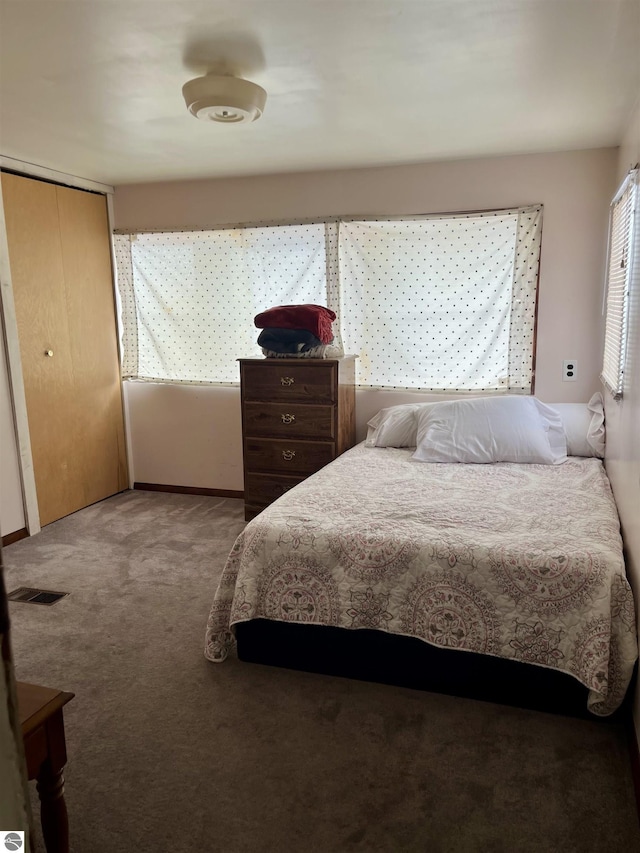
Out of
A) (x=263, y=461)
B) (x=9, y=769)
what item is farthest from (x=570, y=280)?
(x=9, y=769)

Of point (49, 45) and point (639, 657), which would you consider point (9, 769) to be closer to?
point (639, 657)

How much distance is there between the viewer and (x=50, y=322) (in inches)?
158

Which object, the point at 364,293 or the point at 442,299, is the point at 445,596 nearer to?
the point at 442,299

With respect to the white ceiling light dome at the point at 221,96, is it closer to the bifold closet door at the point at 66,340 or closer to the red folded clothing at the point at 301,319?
the red folded clothing at the point at 301,319

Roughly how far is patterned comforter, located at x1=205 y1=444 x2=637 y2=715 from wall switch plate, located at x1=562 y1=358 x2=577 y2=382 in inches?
44.6

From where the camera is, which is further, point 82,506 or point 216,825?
point 82,506

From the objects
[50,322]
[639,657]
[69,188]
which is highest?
[69,188]

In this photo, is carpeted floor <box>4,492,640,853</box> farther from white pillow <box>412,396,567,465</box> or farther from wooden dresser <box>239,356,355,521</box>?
white pillow <box>412,396,567,465</box>

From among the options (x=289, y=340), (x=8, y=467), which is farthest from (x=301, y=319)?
(x=8, y=467)

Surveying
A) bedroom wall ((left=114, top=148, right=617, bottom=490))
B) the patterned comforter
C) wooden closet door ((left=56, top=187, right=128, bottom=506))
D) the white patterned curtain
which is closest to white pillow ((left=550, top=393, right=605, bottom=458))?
bedroom wall ((left=114, top=148, right=617, bottom=490))

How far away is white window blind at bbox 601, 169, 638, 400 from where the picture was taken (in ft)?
7.99

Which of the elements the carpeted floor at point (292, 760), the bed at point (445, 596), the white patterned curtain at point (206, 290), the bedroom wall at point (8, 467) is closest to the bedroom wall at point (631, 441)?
the bed at point (445, 596)

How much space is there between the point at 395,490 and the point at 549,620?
967mm

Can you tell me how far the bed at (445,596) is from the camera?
6.56 feet
